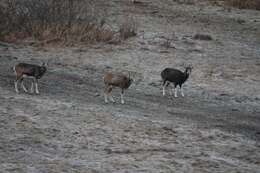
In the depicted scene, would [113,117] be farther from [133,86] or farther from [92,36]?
[92,36]

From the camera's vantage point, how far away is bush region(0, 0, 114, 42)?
23.9 metres

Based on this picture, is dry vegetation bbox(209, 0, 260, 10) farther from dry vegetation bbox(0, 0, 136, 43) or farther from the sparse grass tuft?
dry vegetation bbox(0, 0, 136, 43)

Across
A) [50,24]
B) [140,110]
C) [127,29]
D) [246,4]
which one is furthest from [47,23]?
[246,4]

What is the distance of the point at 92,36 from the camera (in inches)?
960

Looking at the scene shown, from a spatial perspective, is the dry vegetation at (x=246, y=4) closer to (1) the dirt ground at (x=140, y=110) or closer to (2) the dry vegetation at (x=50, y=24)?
(1) the dirt ground at (x=140, y=110)

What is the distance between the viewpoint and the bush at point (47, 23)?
78.5 feet

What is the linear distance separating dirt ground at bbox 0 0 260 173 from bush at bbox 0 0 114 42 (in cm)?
85

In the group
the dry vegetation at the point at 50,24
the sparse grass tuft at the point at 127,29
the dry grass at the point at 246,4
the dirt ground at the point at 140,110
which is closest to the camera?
the dirt ground at the point at 140,110

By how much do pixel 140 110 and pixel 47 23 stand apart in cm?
968

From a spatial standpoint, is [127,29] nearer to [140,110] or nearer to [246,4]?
[140,110]

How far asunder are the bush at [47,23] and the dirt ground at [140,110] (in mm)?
855

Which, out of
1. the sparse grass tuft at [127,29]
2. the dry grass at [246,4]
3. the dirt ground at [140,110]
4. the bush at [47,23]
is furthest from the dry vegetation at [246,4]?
the bush at [47,23]

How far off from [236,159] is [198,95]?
644cm

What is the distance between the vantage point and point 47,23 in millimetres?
24438
